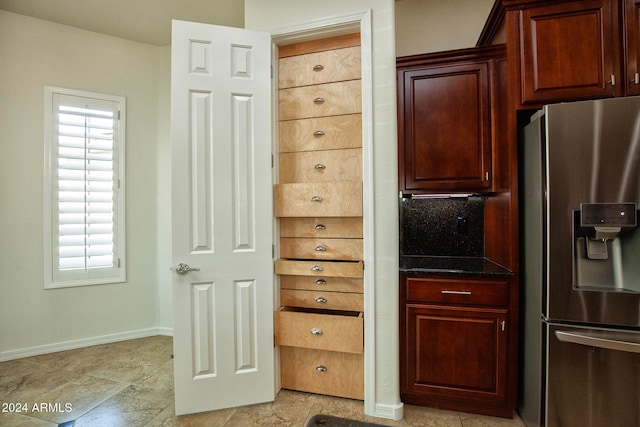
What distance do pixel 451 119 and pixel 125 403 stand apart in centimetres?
293

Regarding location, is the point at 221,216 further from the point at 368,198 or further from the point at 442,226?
the point at 442,226

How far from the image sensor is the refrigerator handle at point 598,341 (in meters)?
1.35

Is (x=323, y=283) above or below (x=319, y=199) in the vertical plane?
below

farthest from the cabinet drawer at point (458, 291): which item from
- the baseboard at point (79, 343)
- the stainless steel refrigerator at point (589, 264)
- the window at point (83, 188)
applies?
the window at point (83, 188)

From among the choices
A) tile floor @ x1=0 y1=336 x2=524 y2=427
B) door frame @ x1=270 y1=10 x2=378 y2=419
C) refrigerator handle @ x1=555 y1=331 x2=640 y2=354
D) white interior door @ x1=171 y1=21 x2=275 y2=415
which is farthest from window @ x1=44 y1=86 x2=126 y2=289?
refrigerator handle @ x1=555 y1=331 x2=640 y2=354

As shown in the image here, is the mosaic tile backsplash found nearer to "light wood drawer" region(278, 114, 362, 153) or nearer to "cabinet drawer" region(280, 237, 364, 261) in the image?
"cabinet drawer" region(280, 237, 364, 261)

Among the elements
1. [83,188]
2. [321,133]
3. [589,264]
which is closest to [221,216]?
[321,133]

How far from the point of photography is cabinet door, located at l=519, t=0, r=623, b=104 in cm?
161

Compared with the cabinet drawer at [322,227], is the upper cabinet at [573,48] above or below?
above

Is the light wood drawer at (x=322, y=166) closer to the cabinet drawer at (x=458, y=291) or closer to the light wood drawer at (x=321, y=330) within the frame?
the cabinet drawer at (x=458, y=291)

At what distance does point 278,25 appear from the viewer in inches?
74.5

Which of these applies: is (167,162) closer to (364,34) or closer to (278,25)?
(278,25)

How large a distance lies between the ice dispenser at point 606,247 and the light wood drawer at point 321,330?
1.20 metres

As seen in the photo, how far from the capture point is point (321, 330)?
6.11 feet
